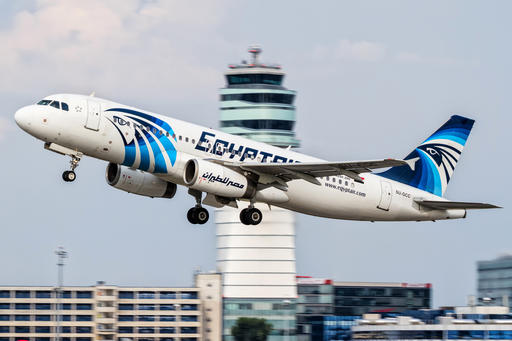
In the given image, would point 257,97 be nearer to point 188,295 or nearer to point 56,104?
point 188,295

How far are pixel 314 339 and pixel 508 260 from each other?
201 ft

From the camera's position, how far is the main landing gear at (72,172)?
4897 centimetres

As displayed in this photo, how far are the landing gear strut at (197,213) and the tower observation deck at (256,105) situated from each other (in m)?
113

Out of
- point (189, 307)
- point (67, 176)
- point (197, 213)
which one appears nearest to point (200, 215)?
point (197, 213)

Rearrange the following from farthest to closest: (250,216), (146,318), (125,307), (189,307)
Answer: (189,307)
(125,307)
(146,318)
(250,216)

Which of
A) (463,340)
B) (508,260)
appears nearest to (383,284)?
(508,260)

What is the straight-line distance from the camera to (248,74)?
547 feet

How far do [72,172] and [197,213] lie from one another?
23.7 feet

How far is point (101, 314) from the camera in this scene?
443 ft

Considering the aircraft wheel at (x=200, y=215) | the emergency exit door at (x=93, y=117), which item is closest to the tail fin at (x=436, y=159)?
the aircraft wheel at (x=200, y=215)

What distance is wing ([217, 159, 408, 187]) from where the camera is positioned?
48.7 metres

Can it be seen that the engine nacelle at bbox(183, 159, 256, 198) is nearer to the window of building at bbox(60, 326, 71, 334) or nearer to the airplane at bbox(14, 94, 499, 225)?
the airplane at bbox(14, 94, 499, 225)

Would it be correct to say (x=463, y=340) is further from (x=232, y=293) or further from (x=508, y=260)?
(x=508, y=260)

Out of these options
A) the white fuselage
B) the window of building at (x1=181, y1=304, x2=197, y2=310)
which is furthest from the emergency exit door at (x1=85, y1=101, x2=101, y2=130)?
the window of building at (x1=181, y1=304, x2=197, y2=310)
